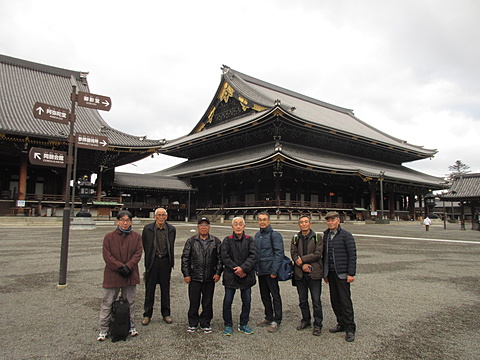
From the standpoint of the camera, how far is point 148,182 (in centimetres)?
3278

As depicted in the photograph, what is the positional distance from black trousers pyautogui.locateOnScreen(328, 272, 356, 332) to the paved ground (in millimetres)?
192

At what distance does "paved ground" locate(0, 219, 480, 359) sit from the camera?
3.59 m

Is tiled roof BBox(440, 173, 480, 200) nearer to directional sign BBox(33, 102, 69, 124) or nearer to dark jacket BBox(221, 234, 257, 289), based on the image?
dark jacket BBox(221, 234, 257, 289)

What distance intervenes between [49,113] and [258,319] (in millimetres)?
5532

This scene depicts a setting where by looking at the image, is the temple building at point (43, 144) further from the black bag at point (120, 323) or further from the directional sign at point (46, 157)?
the black bag at point (120, 323)

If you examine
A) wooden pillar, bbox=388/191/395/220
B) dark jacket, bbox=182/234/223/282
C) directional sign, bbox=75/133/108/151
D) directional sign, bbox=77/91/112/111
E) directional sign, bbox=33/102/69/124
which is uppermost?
directional sign, bbox=77/91/112/111

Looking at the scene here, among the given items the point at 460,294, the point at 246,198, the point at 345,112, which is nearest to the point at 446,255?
the point at 460,294

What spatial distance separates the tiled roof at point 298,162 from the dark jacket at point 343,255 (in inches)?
794

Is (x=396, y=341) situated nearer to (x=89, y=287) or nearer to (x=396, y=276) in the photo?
(x=396, y=276)

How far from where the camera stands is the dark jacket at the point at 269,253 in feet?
14.3

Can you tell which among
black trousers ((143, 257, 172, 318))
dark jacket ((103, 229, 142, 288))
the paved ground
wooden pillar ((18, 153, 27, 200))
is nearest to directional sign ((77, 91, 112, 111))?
the paved ground

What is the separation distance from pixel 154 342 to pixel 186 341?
36cm

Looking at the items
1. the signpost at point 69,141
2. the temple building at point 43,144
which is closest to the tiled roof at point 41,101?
the temple building at point 43,144

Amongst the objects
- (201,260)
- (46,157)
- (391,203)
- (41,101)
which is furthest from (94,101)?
(391,203)
